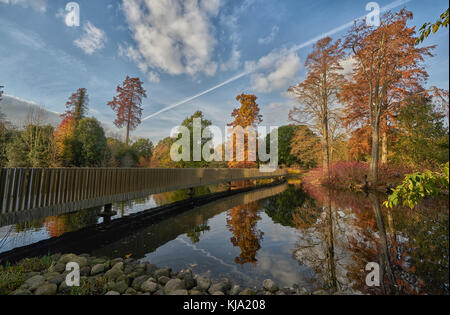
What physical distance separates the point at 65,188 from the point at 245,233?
5350 mm

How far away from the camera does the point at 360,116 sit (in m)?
16.2

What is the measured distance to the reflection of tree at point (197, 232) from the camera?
5214mm

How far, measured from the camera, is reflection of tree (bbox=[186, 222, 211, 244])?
521cm

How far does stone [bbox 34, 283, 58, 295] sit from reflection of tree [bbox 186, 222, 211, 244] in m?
2.88

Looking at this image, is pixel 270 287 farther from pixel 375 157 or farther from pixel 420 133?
pixel 420 133

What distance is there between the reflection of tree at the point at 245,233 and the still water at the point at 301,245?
2 centimetres

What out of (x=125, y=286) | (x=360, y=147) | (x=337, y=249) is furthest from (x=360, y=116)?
(x=125, y=286)

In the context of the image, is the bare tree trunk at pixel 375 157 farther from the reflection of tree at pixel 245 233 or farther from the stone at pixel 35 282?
the stone at pixel 35 282

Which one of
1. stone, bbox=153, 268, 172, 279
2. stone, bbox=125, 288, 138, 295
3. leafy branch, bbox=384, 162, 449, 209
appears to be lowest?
stone, bbox=153, 268, 172, 279

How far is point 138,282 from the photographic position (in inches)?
112

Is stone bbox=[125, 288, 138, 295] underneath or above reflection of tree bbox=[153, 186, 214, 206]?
above

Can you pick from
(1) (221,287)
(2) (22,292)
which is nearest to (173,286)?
(1) (221,287)

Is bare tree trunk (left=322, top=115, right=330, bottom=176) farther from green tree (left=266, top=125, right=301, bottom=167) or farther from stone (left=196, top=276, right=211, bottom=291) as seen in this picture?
green tree (left=266, top=125, right=301, bottom=167)

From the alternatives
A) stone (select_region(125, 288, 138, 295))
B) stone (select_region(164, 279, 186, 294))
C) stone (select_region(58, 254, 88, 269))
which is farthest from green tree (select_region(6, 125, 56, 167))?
stone (select_region(164, 279, 186, 294))
